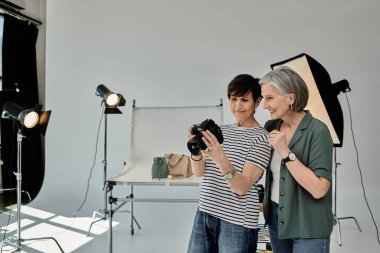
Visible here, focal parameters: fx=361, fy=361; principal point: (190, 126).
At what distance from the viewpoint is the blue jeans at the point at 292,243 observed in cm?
103

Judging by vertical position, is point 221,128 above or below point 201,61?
below

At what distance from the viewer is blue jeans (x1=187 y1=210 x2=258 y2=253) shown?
3.67ft

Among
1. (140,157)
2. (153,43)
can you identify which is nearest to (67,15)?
(153,43)

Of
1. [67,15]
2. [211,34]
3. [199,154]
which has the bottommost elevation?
[199,154]

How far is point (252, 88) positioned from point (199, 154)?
0.93 ft

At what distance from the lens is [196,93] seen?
3988 mm

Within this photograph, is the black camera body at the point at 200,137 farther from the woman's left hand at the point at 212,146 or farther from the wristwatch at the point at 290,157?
the wristwatch at the point at 290,157

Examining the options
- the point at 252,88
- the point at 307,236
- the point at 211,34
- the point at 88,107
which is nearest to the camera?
the point at 307,236

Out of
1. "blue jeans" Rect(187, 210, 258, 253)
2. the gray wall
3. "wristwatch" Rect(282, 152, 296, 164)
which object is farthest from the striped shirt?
the gray wall

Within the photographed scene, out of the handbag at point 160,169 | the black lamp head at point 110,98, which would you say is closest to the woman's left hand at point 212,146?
the handbag at point 160,169

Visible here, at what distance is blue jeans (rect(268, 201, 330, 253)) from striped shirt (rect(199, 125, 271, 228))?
0.18 feet

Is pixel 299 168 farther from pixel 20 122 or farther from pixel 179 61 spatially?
pixel 179 61

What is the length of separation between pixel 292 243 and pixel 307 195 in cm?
18

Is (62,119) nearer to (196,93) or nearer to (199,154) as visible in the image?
(196,93)
